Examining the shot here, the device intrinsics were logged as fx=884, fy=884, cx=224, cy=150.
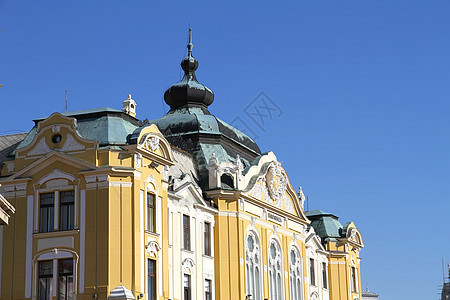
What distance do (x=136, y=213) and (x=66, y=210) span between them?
11.8 ft

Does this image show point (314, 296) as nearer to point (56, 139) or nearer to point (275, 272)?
point (275, 272)

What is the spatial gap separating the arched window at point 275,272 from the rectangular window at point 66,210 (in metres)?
16.6

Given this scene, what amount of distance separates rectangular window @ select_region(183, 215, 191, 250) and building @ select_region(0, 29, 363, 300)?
0.06 m

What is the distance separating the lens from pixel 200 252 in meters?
49.9

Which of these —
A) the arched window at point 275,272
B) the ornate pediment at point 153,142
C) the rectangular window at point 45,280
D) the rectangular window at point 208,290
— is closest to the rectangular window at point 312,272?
the arched window at point 275,272

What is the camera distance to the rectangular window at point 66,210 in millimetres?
43438

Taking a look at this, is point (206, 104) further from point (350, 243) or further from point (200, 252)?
point (350, 243)

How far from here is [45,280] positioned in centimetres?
4300

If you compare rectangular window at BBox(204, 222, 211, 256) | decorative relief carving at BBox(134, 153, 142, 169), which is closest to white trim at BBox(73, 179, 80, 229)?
decorative relief carving at BBox(134, 153, 142, 169)

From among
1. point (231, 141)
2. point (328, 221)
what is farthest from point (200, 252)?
point (328, 221)

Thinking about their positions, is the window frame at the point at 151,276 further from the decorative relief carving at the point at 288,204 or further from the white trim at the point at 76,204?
the decorative relief carving at the point at 288,204

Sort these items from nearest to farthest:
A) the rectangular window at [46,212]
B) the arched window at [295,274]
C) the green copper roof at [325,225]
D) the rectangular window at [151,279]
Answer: the rectangular window at [151,279] < the rectangular window at [46,212] < the arched window at [295,274] < the green copper roof at [325,225]

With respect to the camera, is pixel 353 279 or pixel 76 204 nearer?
pixel 76 204

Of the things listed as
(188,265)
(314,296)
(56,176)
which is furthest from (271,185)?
(56,176)
